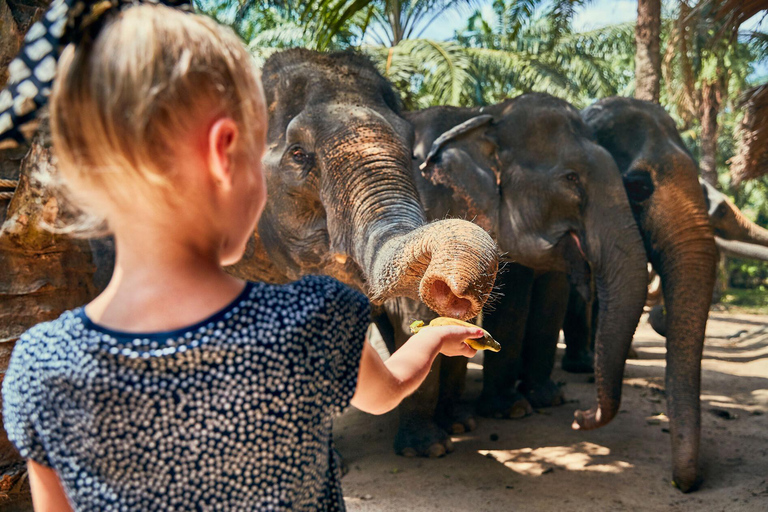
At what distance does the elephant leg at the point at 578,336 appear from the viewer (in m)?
8.74

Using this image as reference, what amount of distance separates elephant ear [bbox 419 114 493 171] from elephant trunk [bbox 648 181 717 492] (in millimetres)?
1484

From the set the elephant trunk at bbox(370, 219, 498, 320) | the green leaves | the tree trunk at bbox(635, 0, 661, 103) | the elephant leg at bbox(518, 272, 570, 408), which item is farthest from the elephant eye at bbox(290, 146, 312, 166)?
the green leaves

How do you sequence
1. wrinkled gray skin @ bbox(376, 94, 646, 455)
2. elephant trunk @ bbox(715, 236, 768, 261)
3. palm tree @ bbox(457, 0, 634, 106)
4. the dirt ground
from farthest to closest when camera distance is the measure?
palm tree @ bbox(457, 0, 634, 106)
elephant trunk @ bbox(715, 236, 768, 261)
wrinkled gray skin @ bbox(376, 94, 646, 455)
the dirt ground

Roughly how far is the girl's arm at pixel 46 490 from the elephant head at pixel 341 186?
1.49 meters

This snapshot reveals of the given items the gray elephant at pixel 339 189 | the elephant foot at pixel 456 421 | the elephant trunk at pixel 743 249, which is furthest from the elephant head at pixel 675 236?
the elephant trunk at pixel 743 249

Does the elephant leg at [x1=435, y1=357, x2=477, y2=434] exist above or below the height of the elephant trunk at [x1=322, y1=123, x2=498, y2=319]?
below

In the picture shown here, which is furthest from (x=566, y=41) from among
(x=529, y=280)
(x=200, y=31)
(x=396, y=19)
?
(x=200, y=31)

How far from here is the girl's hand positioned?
1.75 m

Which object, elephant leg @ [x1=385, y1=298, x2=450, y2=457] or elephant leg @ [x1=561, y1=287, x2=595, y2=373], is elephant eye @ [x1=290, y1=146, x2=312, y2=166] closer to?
elephant leg @ [x1=385, y1=298, x2=450, y2=457]

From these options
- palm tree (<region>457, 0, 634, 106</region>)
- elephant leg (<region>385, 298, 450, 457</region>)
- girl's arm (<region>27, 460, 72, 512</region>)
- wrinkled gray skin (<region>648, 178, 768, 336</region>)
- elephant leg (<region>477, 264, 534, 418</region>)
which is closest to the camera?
girl's arm (<region>27, 460, 72, 512</region>)

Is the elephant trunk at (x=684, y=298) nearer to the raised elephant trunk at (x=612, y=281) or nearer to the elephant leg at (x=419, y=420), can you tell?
the raised elephant trunk at (x=612, y=281)

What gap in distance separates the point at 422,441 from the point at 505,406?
1452mm

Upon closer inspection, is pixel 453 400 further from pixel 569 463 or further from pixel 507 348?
pixel 569 463

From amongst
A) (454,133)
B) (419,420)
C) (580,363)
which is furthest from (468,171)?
(580,363)
